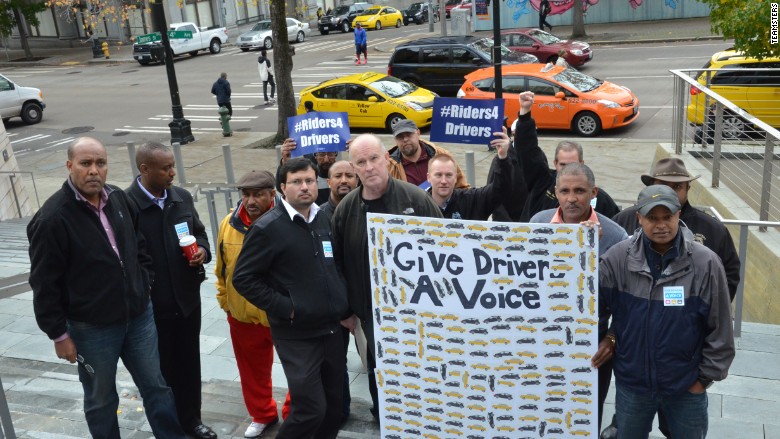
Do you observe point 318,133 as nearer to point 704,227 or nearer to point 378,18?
point 704,227

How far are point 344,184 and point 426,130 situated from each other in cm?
1392

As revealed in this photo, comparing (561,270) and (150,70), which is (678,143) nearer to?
(561,270)

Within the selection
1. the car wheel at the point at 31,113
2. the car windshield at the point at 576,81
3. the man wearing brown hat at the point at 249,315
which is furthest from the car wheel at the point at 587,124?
the car wheel at the point at 31,113

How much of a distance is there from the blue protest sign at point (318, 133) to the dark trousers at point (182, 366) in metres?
2.27

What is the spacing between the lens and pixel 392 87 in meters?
19.6

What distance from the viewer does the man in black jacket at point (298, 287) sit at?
456 cm

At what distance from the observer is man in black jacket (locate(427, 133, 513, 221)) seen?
5.44 m

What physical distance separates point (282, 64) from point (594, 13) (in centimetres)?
2290

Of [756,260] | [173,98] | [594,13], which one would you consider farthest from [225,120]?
[594,13]

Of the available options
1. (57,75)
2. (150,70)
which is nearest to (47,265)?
(150,70)

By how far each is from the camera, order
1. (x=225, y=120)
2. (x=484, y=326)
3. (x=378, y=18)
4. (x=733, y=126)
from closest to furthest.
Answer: (x=484, y=326) → (x=733, y=126) → (x=225, y=120) → (x=378, y=18)

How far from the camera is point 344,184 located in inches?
219

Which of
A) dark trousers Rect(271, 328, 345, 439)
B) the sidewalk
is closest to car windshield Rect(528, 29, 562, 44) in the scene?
the sidewalk

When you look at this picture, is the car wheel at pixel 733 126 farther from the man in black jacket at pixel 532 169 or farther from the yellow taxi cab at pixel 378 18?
the yellow taxi cab at pixel 378 18
